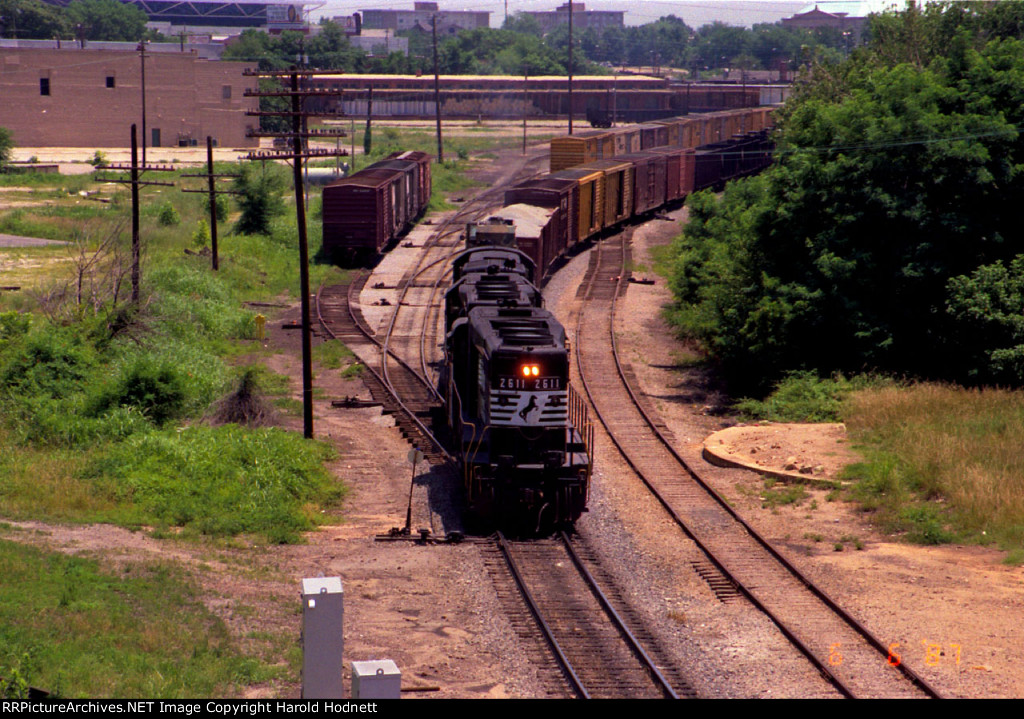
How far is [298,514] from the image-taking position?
19.2 m

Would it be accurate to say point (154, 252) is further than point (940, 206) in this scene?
Yes

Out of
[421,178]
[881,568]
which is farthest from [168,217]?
[881,568]

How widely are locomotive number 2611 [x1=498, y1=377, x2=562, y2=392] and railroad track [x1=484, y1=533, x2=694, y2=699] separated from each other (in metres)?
2.82

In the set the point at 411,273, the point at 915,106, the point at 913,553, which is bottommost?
the point at 913,553

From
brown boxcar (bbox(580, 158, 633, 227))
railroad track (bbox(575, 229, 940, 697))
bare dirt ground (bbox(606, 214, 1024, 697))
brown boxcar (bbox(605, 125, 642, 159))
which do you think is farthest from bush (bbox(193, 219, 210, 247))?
brown boxcar (bbox(605, 125, 642, 159))

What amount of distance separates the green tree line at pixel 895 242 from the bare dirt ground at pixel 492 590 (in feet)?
17.0

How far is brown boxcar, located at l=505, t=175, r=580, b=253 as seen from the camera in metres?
43.1

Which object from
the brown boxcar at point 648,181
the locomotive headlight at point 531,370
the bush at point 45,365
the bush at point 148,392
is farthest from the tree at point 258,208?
the locomotive headlight at point 531,370

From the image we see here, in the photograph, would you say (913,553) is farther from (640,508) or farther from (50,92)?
(50,92)

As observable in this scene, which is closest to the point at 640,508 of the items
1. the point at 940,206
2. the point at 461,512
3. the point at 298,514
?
the point at 461,512

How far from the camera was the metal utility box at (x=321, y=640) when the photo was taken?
28.1 ft

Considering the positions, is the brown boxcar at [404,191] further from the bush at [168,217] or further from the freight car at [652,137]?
the bush at [168,217]

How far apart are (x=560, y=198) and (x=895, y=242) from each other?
18337 millimetres

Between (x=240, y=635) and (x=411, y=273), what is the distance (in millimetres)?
33516
